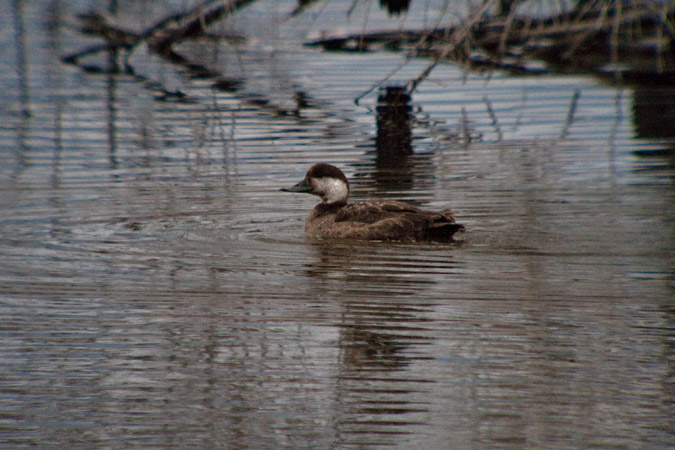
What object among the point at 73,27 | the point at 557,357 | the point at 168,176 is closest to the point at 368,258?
the point at 557,357

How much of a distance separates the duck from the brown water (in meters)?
0.14

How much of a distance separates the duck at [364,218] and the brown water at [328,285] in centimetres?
14

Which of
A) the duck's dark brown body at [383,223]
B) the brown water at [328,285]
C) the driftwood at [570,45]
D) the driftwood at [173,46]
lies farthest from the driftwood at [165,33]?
the duck's dark brown body at [383,223]

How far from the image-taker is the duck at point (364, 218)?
8359 millimetres

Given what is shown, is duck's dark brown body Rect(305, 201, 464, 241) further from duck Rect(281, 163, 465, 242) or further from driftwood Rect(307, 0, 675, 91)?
driftwood Rect(307, 0, 675, 91)

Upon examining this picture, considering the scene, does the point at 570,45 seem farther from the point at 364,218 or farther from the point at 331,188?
the point at 364,218

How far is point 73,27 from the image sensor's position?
24.3m

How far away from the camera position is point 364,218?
8688 mm

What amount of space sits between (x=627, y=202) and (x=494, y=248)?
1899mm

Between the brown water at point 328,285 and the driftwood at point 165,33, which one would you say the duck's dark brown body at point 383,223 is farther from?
the driftwood at point 165,33

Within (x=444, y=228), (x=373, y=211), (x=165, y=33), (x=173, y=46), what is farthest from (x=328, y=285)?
(x=173, y=46)

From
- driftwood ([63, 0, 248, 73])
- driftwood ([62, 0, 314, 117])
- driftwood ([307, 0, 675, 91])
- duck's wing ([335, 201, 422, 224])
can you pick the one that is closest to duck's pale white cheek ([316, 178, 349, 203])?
duck's wing ([335, 201, 422, 224])

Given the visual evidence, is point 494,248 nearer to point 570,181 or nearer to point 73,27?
point 570,181

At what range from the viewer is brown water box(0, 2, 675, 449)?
4.73 m
